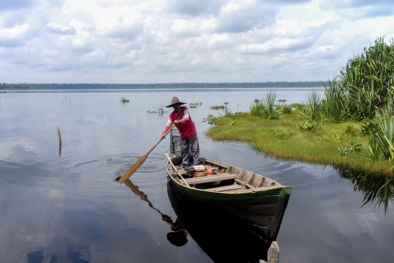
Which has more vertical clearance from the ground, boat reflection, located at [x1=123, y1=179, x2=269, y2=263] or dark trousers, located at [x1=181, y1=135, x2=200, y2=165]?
dark trousers, located at [x1=181, y1=135, x2=200, y2=165]

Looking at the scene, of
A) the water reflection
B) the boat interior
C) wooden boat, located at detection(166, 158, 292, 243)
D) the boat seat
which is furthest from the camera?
the water reflection

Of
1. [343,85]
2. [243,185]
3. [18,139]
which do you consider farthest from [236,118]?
[243,185]

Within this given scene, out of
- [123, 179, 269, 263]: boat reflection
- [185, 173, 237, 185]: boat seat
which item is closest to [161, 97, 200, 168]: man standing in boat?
[185, 173, 237, 185]: boat seat

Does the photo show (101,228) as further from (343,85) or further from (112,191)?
(343,85)

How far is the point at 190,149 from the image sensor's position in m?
11.7

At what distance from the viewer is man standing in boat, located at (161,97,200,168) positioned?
430 inches

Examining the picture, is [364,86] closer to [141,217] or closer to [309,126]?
[309,126]

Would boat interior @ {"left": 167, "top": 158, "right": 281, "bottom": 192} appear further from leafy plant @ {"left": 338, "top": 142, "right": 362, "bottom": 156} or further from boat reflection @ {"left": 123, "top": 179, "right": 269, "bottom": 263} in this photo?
leafy plant @ {"left": 338, "top": 142, "right": 362, "bottom": 156}

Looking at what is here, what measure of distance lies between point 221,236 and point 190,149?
12.9 ft

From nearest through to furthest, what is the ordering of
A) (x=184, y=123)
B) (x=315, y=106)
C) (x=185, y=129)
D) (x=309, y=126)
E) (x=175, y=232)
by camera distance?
(x=175, y=232)
(x=184, y=123)
(x=185, y=129)
(x=309, y=126)
(x=315, y=106)

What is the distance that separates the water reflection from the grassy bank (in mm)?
315

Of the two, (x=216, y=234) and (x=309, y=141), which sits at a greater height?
(x=309, y=141)

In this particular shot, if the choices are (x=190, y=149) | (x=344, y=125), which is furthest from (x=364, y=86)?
(x=190, y=149)

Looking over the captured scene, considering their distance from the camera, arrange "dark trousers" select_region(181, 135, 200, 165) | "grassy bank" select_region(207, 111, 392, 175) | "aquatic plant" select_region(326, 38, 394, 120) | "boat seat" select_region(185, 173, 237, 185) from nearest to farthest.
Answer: "boat seat" select_region(185, 173, 237, 185) < "dark trousers" select_region(181, 135, 200, 165) < "grassy bank" select_region(207, 111, 392, 175) < "aquatic plant" select_region(326, 38, 394, 120)
